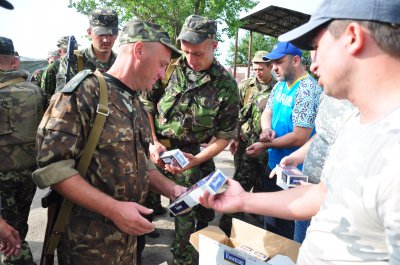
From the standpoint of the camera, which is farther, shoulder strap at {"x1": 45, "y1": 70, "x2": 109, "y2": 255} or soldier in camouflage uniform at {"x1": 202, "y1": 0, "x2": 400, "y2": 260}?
shoulder strap at {"x1": 45, "y1": 70, "x2": 109, "y2": 255}

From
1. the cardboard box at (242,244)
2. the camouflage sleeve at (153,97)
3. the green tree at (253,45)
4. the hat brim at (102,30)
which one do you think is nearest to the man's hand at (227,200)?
the cardboard box at (242,244)

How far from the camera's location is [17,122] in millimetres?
2959

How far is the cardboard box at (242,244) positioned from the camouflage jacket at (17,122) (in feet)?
6.28

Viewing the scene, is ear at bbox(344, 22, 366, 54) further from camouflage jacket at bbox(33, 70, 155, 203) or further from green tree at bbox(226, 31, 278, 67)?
green tree at bbox(226, 31, 278, 67)

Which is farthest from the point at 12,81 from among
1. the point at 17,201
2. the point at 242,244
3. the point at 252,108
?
the point at 252,108

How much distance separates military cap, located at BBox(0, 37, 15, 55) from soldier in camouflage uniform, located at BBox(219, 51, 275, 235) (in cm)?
303

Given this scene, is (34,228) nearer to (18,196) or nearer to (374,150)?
(18,196)

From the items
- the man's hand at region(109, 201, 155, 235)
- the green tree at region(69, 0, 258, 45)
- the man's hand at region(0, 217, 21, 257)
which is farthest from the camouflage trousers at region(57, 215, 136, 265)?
the green tree at region(69, 0, 258, 45)

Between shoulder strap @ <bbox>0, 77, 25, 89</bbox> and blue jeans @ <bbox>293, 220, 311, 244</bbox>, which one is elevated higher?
shoulder strap @ <bbox>0, 77, 25, 89</bbox>

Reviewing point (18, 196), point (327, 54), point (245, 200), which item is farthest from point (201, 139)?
point (327, 54)

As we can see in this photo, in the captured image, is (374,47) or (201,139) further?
(201,139)

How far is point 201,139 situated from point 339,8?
2260 millimetres

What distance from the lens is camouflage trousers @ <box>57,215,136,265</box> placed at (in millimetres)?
1801

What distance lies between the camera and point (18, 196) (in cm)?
306
